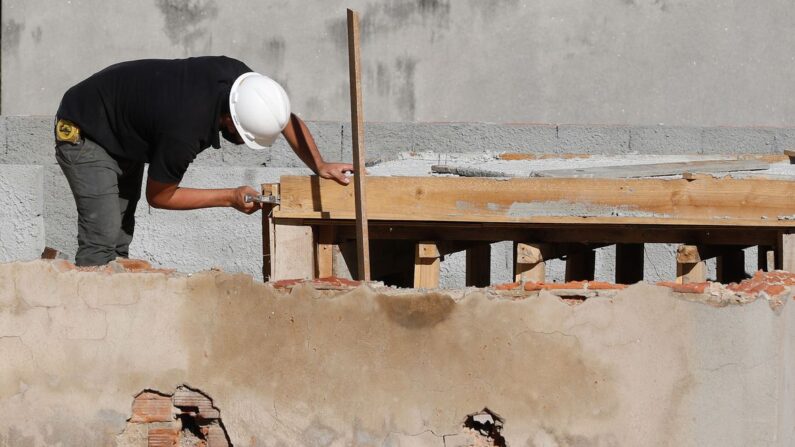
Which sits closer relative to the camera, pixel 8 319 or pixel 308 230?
pixel 8 319

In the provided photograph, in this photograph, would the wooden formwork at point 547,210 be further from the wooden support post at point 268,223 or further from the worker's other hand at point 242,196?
the worker's other hand at point 242,196

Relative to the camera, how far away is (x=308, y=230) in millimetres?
4617

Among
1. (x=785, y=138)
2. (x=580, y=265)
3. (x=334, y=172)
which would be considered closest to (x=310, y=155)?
(x=334, y=172)

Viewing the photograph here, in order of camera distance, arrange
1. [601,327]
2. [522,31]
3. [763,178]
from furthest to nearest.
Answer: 1. [522,31]
2. [763,178]
3. [601,327]

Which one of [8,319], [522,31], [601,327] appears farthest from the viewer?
[522,31]

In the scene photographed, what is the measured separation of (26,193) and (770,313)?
5.11 metres

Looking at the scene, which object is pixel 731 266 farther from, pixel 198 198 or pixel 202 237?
pixel 202 237

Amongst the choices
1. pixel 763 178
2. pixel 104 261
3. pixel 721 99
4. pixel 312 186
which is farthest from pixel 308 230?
pixel 721 99

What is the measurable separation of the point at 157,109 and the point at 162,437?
1.24 metres

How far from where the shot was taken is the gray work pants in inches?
179

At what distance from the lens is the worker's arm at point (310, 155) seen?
4449 millimetres

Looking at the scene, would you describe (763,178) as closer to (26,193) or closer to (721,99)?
(721,99)

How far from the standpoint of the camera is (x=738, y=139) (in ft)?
22.9

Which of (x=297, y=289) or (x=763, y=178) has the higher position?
(x=763, y=178)
